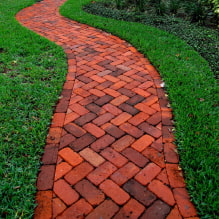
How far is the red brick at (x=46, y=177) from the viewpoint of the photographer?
7.24ft

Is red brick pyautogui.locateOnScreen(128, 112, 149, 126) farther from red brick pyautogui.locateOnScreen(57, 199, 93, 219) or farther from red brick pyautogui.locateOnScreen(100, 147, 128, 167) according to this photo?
red brick pyautogui.locateOnScreen(57, 199, 93, 219)

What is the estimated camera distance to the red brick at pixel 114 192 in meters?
2.12

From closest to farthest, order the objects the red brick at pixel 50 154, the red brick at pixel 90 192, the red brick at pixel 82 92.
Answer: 1. the red brick at pixel 90 192
2. the red brick at pixel 50 154
3. the red brick at pixel 82 92

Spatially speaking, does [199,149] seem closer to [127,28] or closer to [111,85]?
[111,85]

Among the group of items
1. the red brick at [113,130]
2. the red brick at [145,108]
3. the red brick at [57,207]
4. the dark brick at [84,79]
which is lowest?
the red brick at [57,207]

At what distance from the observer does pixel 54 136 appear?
2738 millimetres

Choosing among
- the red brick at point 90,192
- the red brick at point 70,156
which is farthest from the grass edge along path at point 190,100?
the red brick at point 70,156

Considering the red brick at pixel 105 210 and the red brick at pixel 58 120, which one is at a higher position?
the red brick at pixel 58 120

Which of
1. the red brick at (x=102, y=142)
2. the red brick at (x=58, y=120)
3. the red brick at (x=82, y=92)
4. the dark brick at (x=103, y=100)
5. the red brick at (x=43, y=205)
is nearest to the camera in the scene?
the red brick at (x=43, y=205)

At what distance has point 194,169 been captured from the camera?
7.70ft

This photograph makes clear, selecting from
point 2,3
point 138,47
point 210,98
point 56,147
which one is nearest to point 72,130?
point 56,147

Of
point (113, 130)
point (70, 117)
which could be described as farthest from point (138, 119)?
point (70, 117)

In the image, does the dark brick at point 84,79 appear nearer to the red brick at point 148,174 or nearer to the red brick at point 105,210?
the red brick at point 148,174

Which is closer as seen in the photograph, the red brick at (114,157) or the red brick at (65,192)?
the red brick at (65,192)
